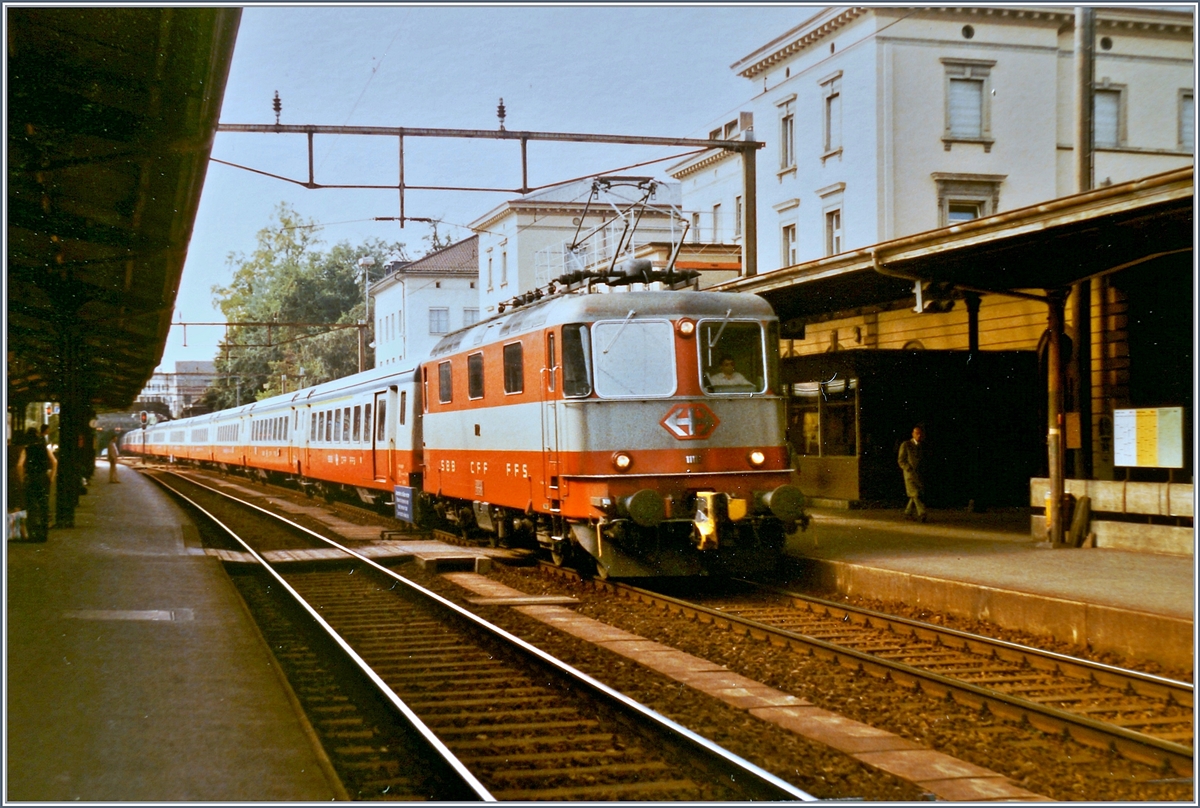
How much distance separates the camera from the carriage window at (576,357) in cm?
1148

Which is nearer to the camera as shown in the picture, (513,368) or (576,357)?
(576,357)

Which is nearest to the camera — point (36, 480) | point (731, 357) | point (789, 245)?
point (731, 357)

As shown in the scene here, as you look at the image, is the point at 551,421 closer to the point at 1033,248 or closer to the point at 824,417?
the point at 1033,248

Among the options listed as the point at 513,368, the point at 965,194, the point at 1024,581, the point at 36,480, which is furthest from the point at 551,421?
the point at 965,194

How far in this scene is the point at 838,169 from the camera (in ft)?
74.1

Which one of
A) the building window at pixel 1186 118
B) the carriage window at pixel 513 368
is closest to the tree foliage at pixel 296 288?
the carriage window at pixel 513 368

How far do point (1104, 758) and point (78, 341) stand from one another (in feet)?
51.6

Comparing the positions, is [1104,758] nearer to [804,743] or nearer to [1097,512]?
[804,743]

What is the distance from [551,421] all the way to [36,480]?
26.1 feet

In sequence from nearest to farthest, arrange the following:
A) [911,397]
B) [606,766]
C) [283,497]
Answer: [606,766] → [911,397] → [283,497]

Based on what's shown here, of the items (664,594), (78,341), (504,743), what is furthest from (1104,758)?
(78,341)

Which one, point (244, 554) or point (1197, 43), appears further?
point (244, 554)

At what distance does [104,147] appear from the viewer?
9188 millimetres

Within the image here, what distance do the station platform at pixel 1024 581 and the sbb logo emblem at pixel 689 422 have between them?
215 cm
